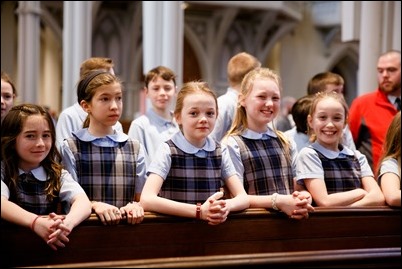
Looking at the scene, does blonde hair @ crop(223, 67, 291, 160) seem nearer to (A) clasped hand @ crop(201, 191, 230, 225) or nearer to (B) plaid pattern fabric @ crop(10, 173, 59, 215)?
(A) clasped hand @ crop(201, 191, 230, 225)

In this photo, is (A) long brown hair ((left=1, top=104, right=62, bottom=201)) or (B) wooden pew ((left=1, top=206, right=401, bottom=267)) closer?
(B) wooden pew ((left=1, top=206, right=401, bottom=267))

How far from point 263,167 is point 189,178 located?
51 cm

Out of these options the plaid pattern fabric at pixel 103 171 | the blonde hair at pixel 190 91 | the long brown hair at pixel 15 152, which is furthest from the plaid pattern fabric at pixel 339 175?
the long brown hair at pixel 15 152

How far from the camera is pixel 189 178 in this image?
10.9ft

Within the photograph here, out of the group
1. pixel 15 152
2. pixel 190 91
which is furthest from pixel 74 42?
pixel 15 152

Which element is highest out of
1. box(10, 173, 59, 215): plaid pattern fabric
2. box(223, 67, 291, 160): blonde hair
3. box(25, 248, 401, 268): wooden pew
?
box(223, 67, 291, 160): blonde hair

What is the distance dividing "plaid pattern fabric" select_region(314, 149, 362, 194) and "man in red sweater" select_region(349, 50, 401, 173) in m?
1.57

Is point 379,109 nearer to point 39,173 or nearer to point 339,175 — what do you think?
point 339,175

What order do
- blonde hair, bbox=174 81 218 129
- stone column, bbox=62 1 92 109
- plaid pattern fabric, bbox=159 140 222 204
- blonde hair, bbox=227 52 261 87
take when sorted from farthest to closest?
stone column, bbox=62 1 92 109
blonde hair, bbox=227 52 261 87
blonde hair, bbox=174 81 218 129
plaid pattern fabric, bbox=159 140 222 204

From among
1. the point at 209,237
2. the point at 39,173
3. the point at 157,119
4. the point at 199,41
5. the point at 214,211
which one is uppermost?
the point at 199,41

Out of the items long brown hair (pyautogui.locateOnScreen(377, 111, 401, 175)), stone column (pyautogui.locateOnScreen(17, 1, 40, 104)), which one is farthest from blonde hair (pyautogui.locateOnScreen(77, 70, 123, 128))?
stone column (pyautogui.locateOnScreen(17, 1, 40, 104))

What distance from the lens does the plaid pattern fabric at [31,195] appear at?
2.94 m

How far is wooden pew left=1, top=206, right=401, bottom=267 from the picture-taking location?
2.67 meters

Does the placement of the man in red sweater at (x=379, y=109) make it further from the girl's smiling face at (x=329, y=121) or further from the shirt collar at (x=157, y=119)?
the shirt collar at (x=157, y=119)
